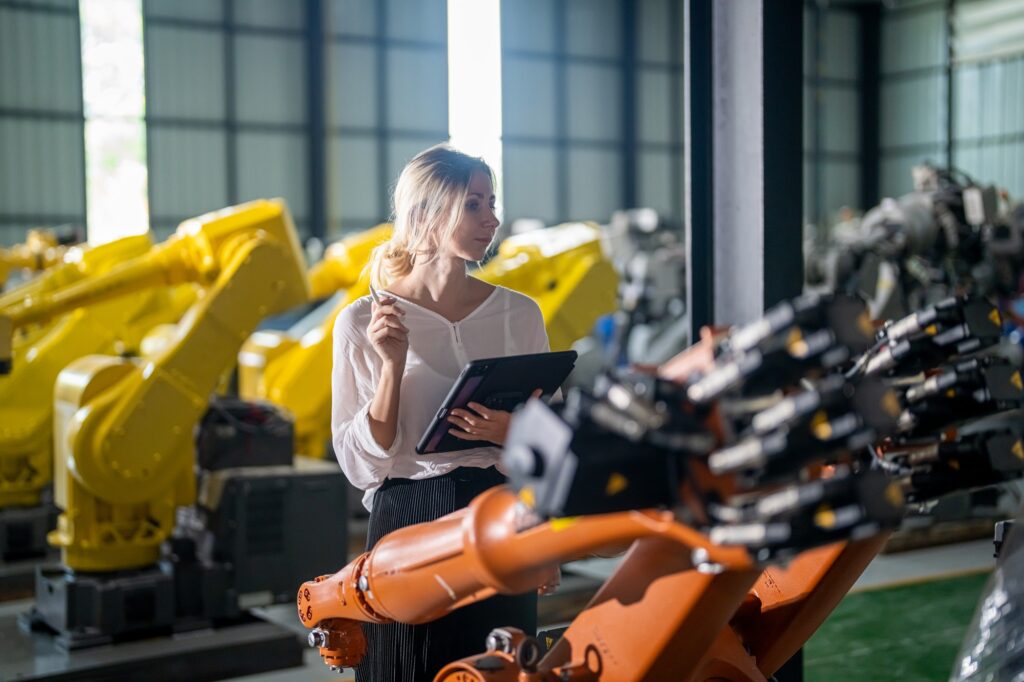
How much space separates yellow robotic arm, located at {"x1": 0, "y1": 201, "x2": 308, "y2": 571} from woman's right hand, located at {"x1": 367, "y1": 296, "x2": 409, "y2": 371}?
3.03 metres

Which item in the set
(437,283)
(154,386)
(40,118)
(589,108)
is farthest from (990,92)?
(437,283)

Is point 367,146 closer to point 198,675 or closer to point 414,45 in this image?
point 414,45

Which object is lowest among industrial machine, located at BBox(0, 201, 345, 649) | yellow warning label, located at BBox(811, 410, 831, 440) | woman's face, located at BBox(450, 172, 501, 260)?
industrial machine, located at BBox(0, 201, 345, 649)

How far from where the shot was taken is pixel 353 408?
107 inches

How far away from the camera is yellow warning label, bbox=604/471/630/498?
1670 millimetres

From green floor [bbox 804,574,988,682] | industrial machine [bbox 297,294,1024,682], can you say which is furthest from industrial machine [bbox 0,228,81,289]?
industrial machine [bbox 297,294,1024,682]

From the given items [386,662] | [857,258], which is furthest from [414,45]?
[386,662]

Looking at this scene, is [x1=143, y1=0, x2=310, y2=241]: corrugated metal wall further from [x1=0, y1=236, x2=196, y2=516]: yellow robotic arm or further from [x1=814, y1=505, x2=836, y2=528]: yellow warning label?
[x1=814, y1=505, x2=836, y2=528]: yellow warning label

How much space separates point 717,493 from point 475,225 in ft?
3.78

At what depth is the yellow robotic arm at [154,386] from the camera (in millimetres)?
5285

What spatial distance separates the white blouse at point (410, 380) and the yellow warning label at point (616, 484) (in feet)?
3.44

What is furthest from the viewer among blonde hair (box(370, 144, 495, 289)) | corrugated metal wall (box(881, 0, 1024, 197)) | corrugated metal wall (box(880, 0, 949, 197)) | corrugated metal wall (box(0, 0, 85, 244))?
corrugated metal wall (box(880, 0, 949, 197))

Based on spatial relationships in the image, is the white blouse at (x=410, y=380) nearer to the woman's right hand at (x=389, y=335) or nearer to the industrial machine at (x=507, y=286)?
the woman's right hand at (x=389, y=335)

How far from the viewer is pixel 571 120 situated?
2152cm
